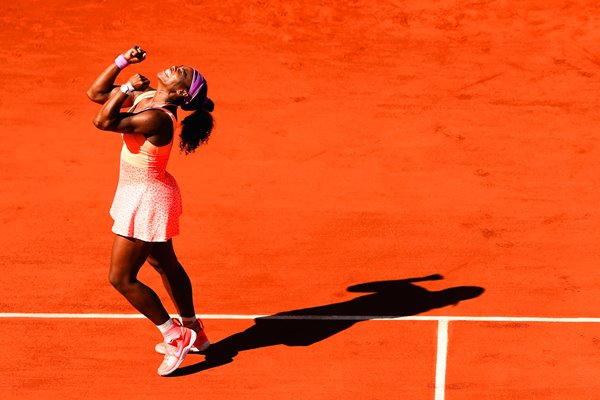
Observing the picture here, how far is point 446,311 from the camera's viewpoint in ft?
40.9

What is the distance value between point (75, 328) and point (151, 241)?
1.74 m

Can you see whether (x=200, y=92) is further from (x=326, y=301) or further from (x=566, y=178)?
(x=566, y=178)

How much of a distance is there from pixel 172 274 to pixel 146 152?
1216mm

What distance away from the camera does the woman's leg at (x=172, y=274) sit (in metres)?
11.3

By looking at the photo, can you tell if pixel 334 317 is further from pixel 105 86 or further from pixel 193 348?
pixel 105 86

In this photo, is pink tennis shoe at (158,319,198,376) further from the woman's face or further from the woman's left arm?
the woman's face

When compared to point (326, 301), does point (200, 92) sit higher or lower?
higher

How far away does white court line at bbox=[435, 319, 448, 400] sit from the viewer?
11.4 m

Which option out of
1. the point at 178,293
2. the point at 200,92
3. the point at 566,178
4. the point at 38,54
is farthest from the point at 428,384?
the point at 38,54

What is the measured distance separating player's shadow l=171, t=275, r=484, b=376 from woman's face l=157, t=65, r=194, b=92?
2.47 m

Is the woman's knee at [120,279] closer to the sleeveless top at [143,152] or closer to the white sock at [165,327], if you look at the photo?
the white sock at [165,327]

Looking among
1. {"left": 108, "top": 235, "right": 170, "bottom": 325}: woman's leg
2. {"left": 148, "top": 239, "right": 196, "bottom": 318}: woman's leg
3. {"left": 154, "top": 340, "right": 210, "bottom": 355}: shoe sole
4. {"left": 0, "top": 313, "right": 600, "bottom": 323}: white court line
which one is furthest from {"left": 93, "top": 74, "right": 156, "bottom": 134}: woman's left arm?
{"left": 0, "top": 313, "right": 600, "bottom": 323}: white court line

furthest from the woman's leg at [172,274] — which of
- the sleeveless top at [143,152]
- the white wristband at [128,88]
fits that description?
the white wristband at [128,88]

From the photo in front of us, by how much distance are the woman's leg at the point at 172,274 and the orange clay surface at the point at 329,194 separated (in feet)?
1.94
